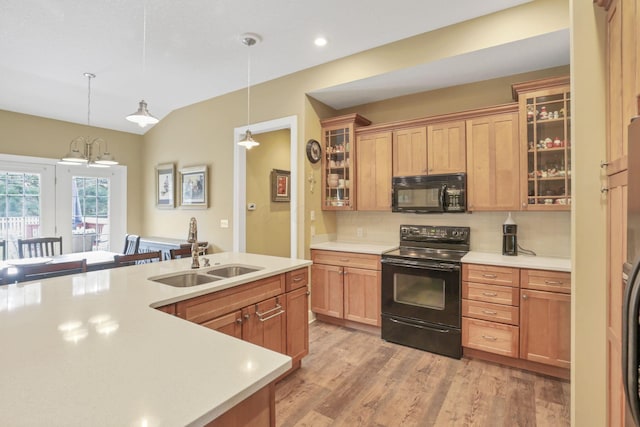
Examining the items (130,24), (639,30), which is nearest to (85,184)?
(130,24)

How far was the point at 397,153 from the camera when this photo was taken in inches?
140

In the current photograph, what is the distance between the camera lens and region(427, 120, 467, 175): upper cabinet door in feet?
10.4

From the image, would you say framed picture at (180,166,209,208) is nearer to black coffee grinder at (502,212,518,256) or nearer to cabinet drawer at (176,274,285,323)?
cabinet drawer at (176,274,285,323)

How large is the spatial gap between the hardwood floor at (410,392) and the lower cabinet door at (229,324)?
0.63 meters

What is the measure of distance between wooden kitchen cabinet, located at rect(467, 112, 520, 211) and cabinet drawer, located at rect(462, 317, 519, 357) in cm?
107

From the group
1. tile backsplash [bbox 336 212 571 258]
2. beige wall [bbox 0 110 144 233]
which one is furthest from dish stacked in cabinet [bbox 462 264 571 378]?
beige wall [bbox 0 110 144 233]

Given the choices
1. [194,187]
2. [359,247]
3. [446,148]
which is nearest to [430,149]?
[446,148]

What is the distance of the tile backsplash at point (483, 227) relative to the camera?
2967 millimetres

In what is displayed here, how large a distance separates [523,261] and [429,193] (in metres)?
1.06

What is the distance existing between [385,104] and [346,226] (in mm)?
1622

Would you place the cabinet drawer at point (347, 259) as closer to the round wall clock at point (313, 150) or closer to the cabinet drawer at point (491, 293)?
the cabinet drawer at point (491, 293)

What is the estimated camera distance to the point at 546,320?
2.55 metres

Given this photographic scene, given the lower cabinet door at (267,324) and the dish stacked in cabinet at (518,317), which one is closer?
the lower cabinet door at (267,324)

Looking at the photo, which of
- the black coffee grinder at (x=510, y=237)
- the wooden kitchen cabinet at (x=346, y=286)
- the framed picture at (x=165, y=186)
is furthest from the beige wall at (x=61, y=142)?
the black coffee grinder at (x=510, y=237)
